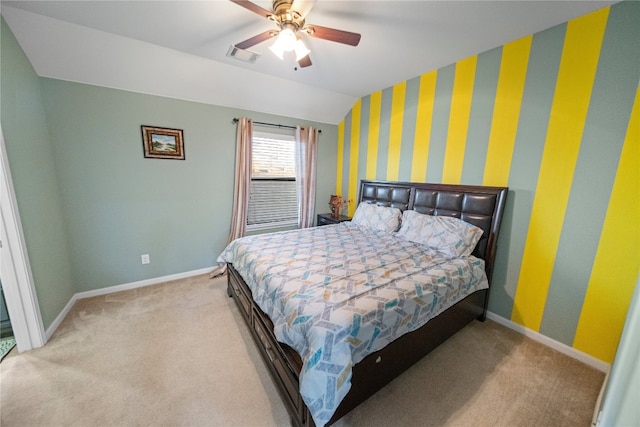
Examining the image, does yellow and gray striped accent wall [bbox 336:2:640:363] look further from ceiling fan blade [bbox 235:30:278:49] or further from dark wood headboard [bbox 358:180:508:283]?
ceiling fan blade [bbox 235:30:278:49]

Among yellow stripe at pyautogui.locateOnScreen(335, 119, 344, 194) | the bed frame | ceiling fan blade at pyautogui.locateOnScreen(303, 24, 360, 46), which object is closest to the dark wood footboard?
the bed frame

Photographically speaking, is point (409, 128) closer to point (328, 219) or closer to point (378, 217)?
point (378, 217)

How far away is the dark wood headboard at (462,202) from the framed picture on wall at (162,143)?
275cm

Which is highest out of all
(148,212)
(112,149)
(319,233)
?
(112,149)

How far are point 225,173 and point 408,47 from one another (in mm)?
2613

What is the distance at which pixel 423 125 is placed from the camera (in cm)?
285

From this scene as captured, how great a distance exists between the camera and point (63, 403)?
1421 millimetres

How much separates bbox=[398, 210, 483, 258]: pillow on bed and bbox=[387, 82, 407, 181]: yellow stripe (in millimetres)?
881

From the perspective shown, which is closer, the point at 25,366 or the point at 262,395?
the point at 262,395

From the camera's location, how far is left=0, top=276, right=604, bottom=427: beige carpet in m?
1.37

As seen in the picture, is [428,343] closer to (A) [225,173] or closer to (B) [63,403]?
(B) [63,403]

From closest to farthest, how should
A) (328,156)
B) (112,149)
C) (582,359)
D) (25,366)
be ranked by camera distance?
(25,366) < (582,359) < (112,149) < (328,156)

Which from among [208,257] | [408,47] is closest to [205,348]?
[208,257]

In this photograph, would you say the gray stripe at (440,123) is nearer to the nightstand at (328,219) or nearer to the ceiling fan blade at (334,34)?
the nightstand at (328,219)
